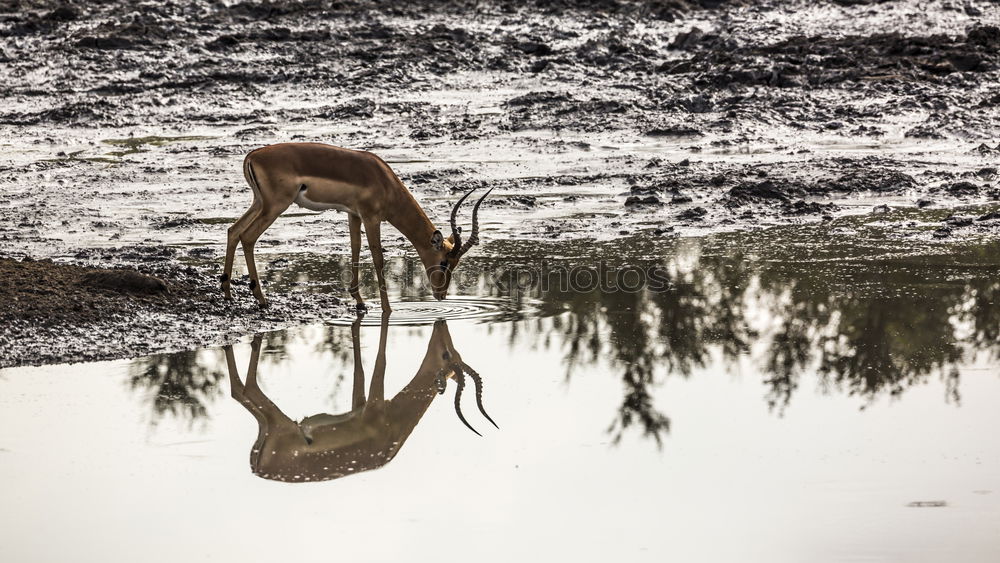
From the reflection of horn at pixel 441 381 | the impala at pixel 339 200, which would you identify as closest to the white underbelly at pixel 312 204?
the impala at pixel 339 200

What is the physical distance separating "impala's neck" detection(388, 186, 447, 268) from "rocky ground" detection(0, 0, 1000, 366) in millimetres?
909

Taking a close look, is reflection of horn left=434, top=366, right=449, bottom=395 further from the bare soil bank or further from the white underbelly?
the white underbelly

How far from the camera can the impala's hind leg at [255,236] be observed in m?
9.16

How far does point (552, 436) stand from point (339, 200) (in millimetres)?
3471

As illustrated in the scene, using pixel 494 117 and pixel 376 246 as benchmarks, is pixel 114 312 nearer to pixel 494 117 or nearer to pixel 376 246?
pixel 376 246

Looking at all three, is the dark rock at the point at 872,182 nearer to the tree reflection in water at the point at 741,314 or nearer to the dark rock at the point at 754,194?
the dark rock at the point at 754,194

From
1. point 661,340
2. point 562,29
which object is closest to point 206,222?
point 661,340

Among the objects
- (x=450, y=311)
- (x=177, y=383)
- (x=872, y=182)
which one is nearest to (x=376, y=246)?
(x=450, y=311)

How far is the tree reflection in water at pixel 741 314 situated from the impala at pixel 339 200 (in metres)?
0.52

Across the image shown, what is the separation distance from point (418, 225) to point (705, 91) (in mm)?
9098

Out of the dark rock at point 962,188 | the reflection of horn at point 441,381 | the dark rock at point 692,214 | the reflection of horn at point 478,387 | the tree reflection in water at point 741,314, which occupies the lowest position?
the reflection of horn at point 441,381

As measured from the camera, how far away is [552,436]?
643 centimetres

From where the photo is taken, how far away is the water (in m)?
5.23

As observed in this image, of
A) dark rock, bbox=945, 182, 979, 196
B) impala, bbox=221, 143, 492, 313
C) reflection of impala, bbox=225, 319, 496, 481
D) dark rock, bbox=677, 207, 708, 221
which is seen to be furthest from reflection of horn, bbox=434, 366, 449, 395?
dark rock, bbox=945, 182, 979, 196
